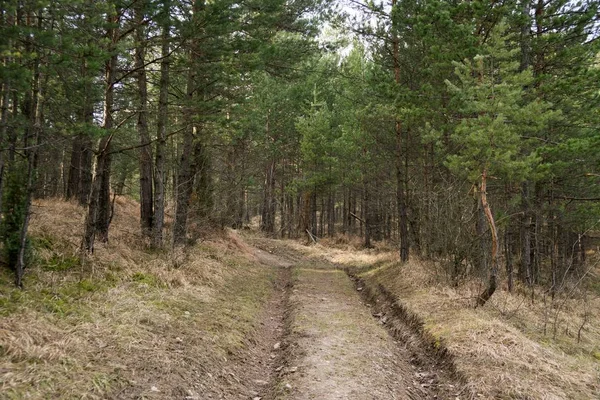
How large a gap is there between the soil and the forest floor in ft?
0.10

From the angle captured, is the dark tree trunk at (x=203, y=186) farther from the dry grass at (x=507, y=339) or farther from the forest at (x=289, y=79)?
the dry grass at (x=507, y=339)

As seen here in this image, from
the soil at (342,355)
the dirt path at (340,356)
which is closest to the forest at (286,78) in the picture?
the soil at (342,355)

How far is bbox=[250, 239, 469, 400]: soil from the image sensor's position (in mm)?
5355

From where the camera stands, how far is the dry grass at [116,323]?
432 cm

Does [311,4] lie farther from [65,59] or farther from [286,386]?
[286,386]

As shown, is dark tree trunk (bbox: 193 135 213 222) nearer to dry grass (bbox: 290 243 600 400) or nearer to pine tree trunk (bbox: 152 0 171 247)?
pine tree trunk (bbox: 152 0 171 247)

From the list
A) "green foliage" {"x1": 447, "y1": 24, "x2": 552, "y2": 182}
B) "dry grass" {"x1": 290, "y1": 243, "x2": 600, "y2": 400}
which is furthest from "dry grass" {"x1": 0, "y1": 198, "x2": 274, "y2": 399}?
"green foliage" {"x1": 447, "y1": 24, "x2": 552, "y2": 182}

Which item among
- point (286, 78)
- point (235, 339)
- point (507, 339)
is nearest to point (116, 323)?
point (235, 339)

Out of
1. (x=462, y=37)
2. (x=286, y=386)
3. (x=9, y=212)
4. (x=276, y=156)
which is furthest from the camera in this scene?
(x=276, y=156)

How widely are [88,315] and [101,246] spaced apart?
355cm

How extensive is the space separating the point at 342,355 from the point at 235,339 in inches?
71.0

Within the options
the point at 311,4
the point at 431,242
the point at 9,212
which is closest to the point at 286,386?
the point at 9,212

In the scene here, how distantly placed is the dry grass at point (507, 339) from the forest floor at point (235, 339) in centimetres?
3

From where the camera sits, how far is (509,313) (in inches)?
341
